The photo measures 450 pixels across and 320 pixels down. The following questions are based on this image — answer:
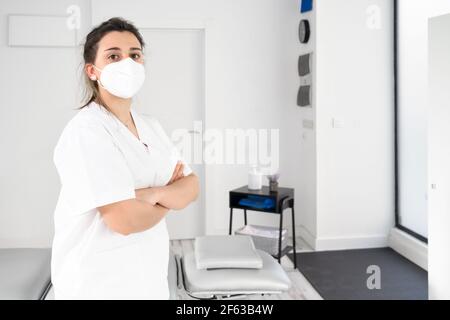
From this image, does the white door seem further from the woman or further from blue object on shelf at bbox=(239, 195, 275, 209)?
the woman

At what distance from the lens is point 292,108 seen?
4.36 metres

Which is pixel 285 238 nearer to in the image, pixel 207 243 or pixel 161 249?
pixel 207 243

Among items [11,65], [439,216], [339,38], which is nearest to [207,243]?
[439,216]

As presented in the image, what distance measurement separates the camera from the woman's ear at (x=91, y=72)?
1320mm

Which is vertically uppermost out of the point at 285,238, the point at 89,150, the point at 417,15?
the point at 417,15

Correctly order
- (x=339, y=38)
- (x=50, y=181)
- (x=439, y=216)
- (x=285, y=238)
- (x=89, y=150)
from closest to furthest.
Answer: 1. (x=89, y=150)
2. (x=439, y=216)
3. (x=285, y=238)
4. (x=339, y=38)
5. (x=50, y=181)

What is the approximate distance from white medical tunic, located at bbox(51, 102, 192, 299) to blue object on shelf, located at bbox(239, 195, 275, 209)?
7.17 feet

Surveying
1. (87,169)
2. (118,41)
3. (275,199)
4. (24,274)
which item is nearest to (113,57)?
(118,41)

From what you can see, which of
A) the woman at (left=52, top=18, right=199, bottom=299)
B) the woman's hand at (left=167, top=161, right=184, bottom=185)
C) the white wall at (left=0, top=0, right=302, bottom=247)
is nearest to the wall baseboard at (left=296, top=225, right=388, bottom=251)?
the white wall at (left=0, top=0, right=302, bottom=247)

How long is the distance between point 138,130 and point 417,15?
9.61 ft

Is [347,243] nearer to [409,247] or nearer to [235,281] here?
[409,247]

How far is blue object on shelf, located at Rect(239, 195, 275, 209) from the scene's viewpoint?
3.43 meters

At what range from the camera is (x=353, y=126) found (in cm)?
396
